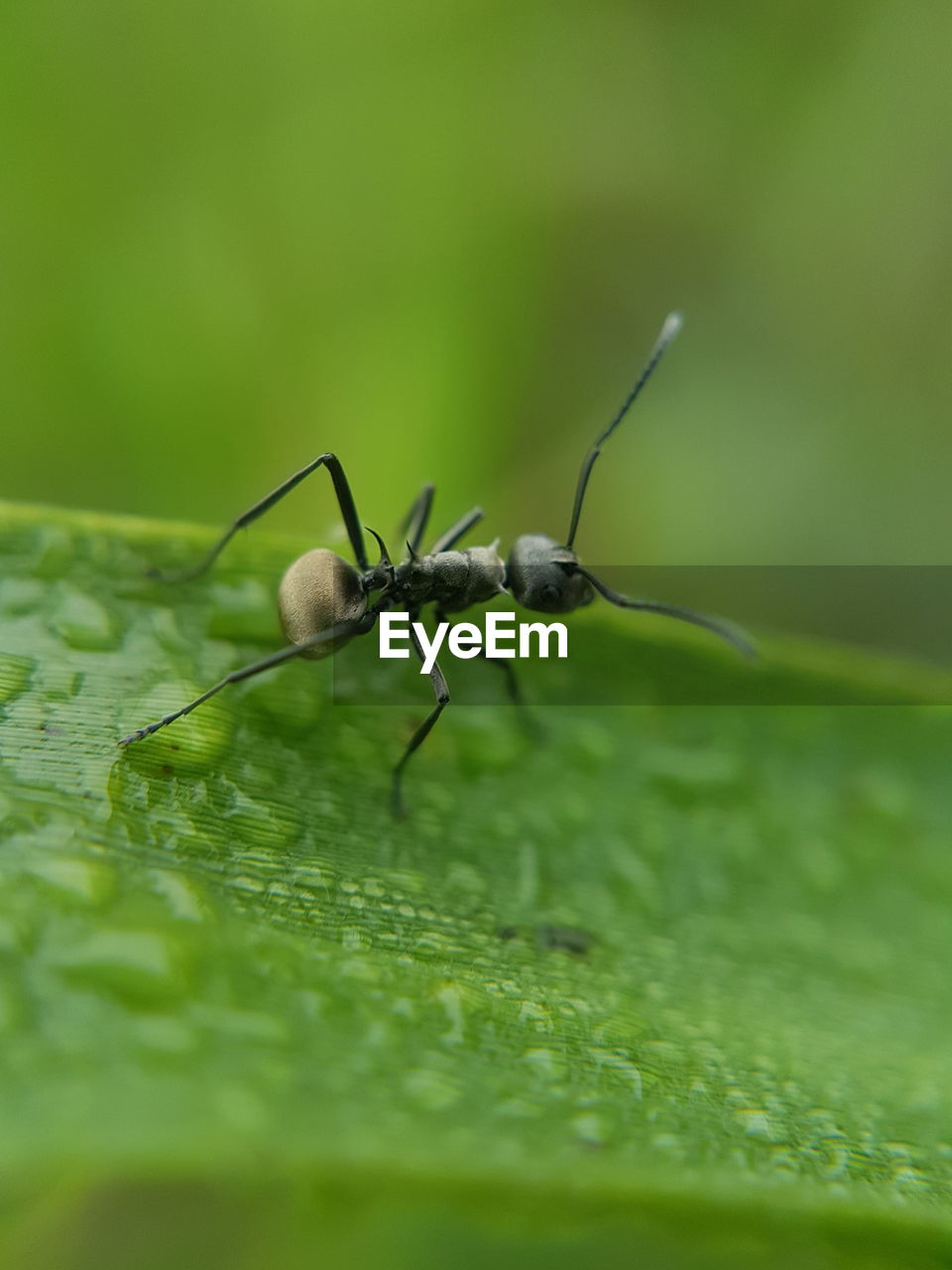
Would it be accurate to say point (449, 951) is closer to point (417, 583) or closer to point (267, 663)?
point (267, 663)

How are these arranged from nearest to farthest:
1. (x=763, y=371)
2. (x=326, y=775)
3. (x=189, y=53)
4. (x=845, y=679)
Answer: (x=326, y=775)
(x=845, y=679)
(x=189, y=53)
(x=763, y=371)

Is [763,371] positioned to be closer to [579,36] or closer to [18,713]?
[579,36]

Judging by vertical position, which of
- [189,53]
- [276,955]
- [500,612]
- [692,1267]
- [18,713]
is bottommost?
[692,1267]

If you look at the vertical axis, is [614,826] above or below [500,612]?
below

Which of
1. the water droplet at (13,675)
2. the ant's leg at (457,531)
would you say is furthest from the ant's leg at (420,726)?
the water droplet at (13,675)

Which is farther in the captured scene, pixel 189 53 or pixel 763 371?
Answer: pixel 763 371

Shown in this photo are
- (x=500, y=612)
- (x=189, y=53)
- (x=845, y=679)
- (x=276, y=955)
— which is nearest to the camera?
(x=276, y=955)

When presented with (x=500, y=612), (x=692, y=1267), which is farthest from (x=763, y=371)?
(x=692, y=1267)

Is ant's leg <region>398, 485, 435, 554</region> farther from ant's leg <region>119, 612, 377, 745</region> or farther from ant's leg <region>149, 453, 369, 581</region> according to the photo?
ant's leg <region>119, 612, 377, 745</region>
